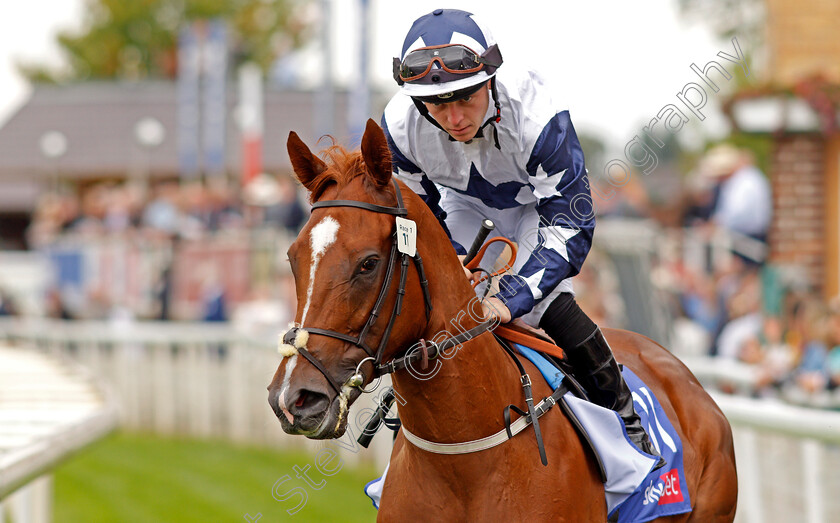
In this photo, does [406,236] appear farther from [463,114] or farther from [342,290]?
[463,114]

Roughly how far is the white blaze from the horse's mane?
0.17 m

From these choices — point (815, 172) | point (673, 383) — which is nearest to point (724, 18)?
point (815, 172)

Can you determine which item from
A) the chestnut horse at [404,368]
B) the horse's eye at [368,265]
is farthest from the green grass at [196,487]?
the horse's eye at [368,265]

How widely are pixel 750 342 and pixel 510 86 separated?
15.7 ft

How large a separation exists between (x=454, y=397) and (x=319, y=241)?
652mm

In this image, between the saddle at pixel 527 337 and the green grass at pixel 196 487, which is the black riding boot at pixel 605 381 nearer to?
the saddle at pixel 527 337

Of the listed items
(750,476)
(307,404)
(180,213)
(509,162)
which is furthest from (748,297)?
(180,213)

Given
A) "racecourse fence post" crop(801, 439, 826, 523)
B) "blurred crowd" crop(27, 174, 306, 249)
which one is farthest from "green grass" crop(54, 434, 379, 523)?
"racecourse fence post" crop(801, 439, 826, 523)

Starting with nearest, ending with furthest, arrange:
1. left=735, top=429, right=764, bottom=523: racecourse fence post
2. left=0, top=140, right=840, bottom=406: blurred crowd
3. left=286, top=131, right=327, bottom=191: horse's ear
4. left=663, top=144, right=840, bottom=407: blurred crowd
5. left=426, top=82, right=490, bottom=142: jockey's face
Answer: left=286, top=131, right=327, bottom=191: horse's ear, left=426, top=82, right=490, bottom=142: jockey's face, left=735, top=429, right=764, bottom=523: racecourse fence post, left=663, top=144, right=840, bottom=407: blurred crowd, left=0, top=140, right=840, bottom=406: blurred crowd

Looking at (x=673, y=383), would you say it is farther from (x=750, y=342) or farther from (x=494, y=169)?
(x=750, y=342)

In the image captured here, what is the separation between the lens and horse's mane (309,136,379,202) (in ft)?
9.22

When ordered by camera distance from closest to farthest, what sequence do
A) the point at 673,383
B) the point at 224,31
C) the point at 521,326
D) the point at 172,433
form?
the point at 521,326 < the point at 673,383 < the point at 172,433 < the point at 224,31

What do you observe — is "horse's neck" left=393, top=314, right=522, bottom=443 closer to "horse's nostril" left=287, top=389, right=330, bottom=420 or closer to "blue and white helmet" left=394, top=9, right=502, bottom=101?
"horse's nostril" left=287, top=389, right=330, bottom=420

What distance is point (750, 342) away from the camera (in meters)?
7.38
